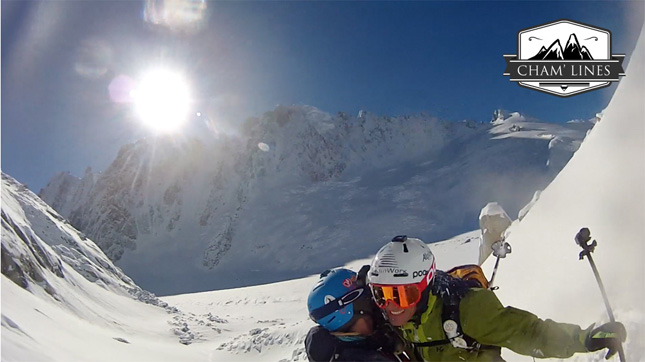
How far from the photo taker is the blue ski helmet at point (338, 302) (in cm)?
365

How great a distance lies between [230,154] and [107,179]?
5173cm

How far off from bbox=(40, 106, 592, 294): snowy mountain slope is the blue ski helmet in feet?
258

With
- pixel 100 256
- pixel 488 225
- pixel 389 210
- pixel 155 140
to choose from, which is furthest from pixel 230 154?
pixel 488 225

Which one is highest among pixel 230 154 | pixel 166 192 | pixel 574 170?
pixel 230 154

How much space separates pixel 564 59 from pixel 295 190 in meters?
114

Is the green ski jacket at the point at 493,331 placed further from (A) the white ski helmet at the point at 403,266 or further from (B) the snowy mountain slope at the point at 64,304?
(B) the snowy mountain slope at the point at 64,304

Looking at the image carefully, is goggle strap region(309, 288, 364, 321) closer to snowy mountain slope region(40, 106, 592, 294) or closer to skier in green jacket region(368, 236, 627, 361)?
skier in green jacket region(368, 236, 627, 361)

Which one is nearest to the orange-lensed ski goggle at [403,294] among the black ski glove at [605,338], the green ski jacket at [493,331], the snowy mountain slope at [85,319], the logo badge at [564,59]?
the green ski jacket at [493,331]

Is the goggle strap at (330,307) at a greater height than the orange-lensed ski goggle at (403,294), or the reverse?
the orange-lensed ski goggle at (403,294)

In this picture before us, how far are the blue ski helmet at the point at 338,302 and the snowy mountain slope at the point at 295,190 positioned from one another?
78.8 m

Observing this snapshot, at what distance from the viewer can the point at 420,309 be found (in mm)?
3555

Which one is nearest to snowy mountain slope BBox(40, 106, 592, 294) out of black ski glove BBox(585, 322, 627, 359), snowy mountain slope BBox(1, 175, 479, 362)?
snowy mountain slope BBox(1, 175, 479, 362)

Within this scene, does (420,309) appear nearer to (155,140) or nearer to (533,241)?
(533,241)

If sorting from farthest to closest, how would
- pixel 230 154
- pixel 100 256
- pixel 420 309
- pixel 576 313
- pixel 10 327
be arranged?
pixel 230 154 → pixel 100 256 → pixel 10 327 → pixel 576 313 → pixel 420 309
